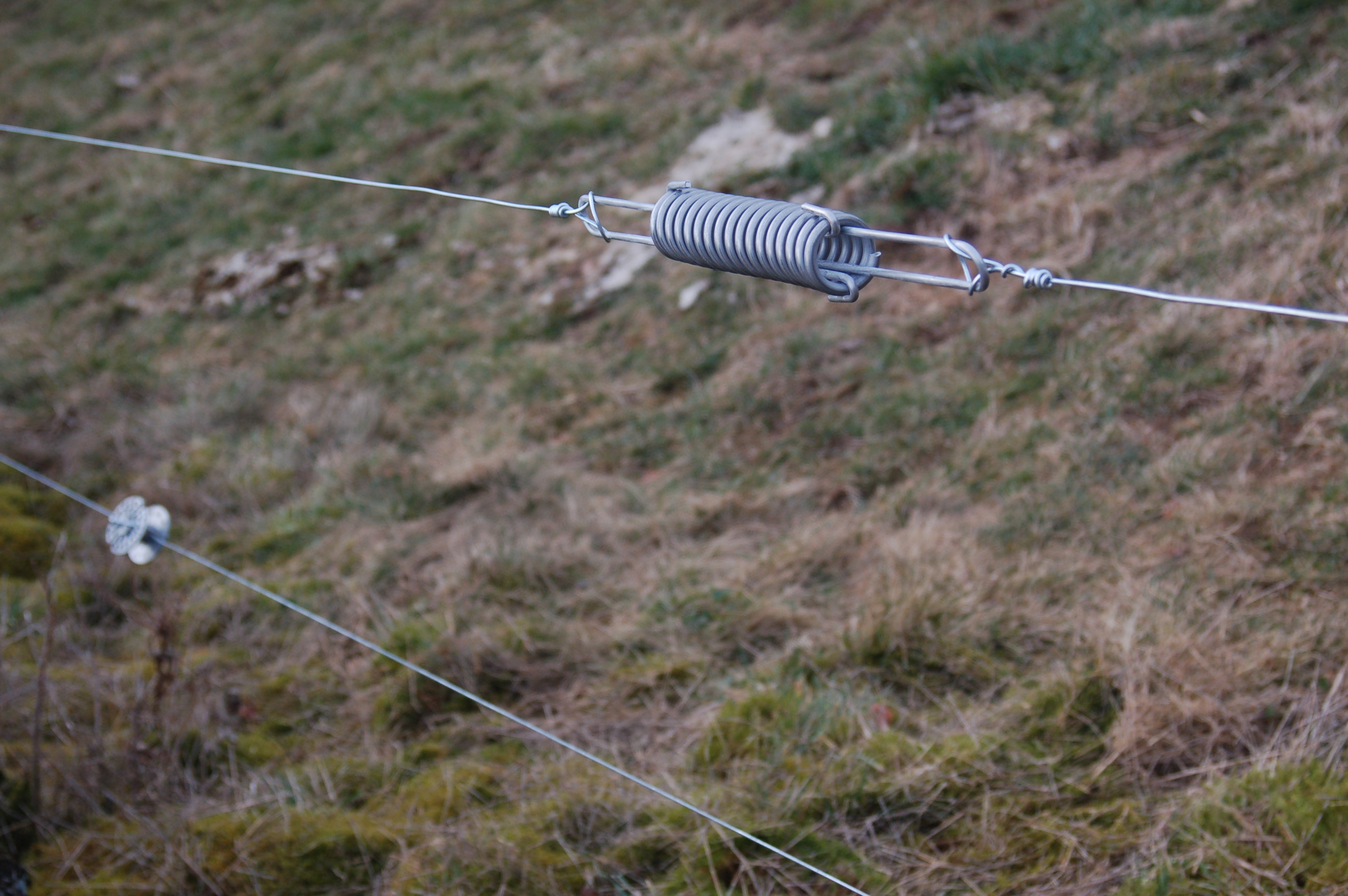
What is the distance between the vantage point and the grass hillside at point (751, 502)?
2.97m

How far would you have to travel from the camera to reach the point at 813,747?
125 inches

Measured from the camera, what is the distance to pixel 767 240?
5.81 feet

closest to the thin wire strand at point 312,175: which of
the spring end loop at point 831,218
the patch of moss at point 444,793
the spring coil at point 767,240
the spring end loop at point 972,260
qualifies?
the spring coil at point 767,240

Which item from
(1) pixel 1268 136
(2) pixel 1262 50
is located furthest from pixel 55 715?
(2) pixel 1262 50

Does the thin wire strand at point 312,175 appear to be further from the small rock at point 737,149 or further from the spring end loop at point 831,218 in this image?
the small rock at point 737,149

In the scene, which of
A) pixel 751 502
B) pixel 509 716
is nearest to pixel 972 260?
pixel 509 716

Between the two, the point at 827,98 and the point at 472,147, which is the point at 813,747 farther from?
the point at 472,147

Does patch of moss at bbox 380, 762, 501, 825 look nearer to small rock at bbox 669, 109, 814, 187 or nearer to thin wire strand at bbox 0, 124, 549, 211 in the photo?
thin wire strand at bbox 0, 124, 549, 211

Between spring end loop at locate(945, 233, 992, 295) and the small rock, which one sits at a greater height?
spring end loop at locate(945, 233, 992, 295)

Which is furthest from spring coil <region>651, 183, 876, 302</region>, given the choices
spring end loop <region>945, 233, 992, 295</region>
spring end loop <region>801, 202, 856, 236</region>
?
spring end loop <region>945, 233, 992, 295</region>

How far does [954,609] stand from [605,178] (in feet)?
16.3

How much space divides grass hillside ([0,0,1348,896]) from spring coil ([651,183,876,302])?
168 cm

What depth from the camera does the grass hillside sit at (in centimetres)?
297

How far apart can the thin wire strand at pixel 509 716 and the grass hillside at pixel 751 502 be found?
2.5 inches
